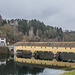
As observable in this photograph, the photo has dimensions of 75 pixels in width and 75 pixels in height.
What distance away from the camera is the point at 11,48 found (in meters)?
42.2

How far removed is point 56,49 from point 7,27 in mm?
29984

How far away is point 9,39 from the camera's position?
2165 inches

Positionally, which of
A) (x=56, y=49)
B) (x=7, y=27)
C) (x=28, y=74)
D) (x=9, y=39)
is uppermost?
(x=7, y=27)

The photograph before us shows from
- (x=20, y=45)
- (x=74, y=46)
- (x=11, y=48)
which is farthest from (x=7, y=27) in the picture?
(x=74, y=46)

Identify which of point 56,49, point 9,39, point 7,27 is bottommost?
point 56,49

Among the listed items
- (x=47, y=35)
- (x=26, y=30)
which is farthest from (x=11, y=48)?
(x=47, y=35)

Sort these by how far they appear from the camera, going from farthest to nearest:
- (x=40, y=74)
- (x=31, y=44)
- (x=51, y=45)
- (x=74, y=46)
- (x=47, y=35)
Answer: (x=47, y=35) < (x=31, y=44) < (x=51, y=45) < (x=74, y=46) < (x=40, y=74)

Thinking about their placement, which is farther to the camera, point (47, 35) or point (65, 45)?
point (47, 35)

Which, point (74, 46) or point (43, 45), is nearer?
point (74, 46)

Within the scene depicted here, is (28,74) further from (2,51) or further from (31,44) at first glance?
(2,51)

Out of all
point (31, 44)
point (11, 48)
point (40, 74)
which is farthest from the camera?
point (11, 48)

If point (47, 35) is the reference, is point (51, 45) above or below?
below

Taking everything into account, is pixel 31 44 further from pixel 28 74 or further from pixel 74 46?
pixel 28 74

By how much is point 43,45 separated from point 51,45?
2391mm
